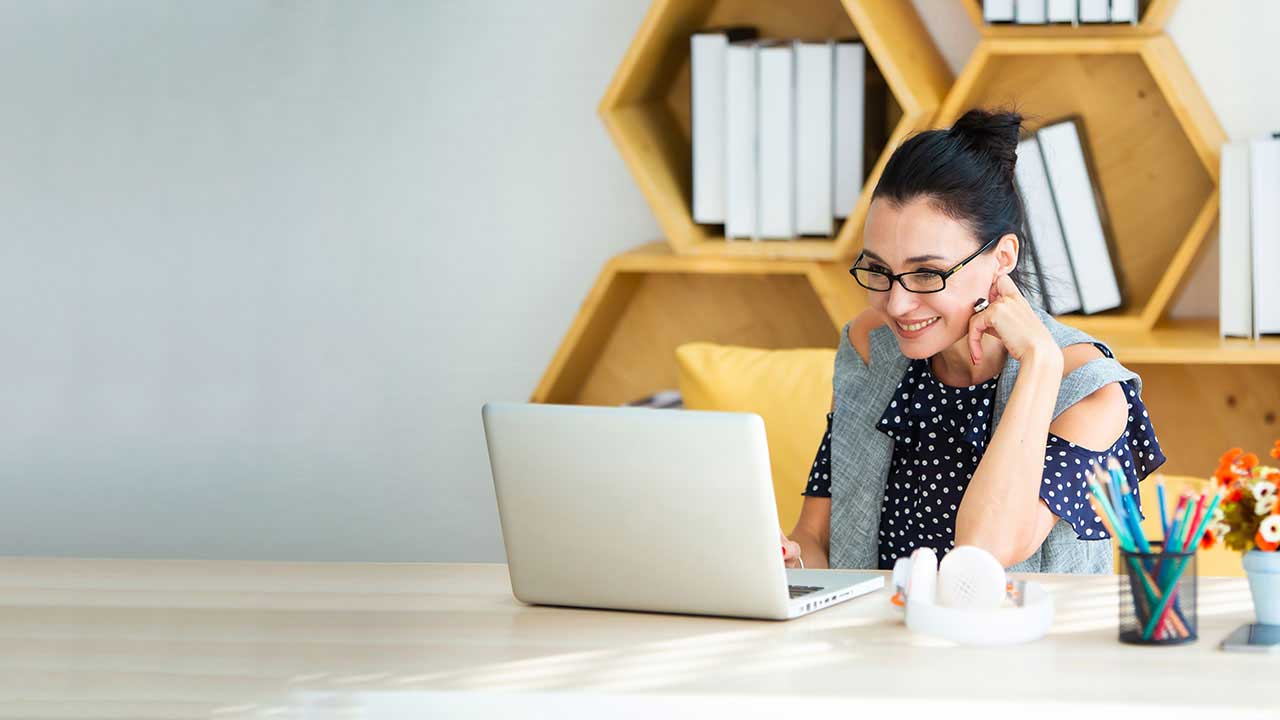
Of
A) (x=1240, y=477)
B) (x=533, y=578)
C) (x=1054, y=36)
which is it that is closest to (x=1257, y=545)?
(x=1240, y=477)

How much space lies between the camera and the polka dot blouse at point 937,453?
1941 millimetres

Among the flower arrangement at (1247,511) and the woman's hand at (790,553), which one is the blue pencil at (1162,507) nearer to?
the flower arrangement at (1247,511)

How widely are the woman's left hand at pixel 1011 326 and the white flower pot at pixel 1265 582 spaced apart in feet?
1.49

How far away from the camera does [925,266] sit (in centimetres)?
190

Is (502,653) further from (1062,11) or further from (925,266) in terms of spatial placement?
(1062,11)

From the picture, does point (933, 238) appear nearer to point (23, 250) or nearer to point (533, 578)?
point (533, 578)

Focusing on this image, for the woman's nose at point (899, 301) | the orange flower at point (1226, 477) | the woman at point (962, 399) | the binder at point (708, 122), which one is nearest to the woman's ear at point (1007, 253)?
the woman at point (962, 399)

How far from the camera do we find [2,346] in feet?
11.1

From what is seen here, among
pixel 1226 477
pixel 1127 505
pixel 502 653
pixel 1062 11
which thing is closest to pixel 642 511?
pixel 502 653

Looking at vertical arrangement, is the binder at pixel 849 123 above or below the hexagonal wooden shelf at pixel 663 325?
above

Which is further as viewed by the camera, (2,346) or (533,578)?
(2,346)

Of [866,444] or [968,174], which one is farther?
[866,444]

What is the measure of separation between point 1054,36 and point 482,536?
1643mm

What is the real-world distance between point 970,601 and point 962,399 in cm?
63
